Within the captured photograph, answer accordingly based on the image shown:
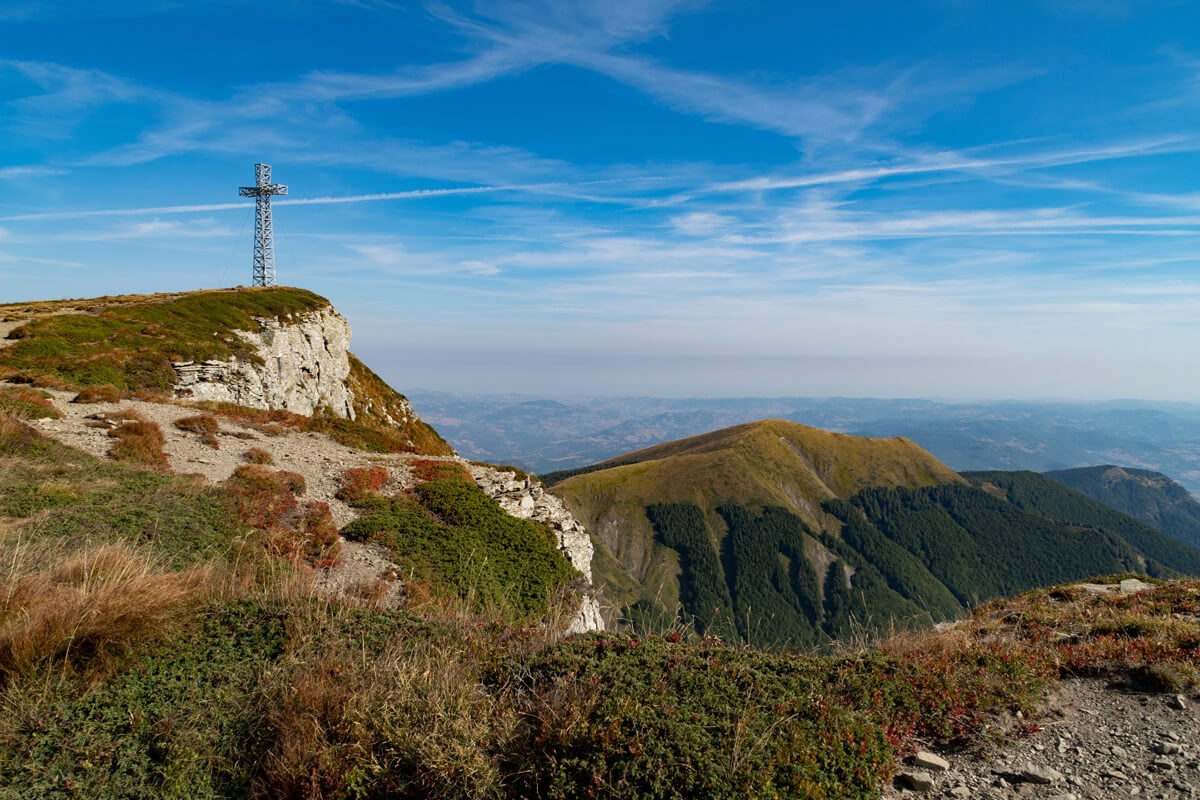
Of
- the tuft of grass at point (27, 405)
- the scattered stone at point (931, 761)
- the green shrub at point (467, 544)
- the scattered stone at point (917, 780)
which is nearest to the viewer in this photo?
the scattered stone at point (917, 780)

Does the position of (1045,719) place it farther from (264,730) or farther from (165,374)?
(165,374)

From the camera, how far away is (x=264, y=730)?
536 cm

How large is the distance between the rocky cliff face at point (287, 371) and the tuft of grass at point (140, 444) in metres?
15.4

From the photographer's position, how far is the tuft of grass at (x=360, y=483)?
1877 cm

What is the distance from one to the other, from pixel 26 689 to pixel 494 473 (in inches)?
819

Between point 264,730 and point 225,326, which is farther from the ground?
point 225,326

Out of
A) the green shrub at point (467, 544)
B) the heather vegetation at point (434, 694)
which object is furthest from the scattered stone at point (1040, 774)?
the green shrub at point (467, 544)

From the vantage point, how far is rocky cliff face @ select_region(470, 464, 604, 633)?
2448 cm

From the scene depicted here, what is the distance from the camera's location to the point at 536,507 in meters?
25.8

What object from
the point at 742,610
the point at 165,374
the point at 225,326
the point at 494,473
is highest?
the point at 225,326

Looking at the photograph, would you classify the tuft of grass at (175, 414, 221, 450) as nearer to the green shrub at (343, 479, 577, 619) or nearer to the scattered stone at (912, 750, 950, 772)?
the green shrub at (343, 479, 577, 619)

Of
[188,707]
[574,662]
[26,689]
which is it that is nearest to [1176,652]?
[574,662]

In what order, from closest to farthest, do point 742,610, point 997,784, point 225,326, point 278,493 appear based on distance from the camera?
point 997,784, point 278,493, point 225,326, point 742,610

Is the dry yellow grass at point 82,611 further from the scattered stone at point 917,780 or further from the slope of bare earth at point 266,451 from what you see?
the scattered stone at point 917,780
